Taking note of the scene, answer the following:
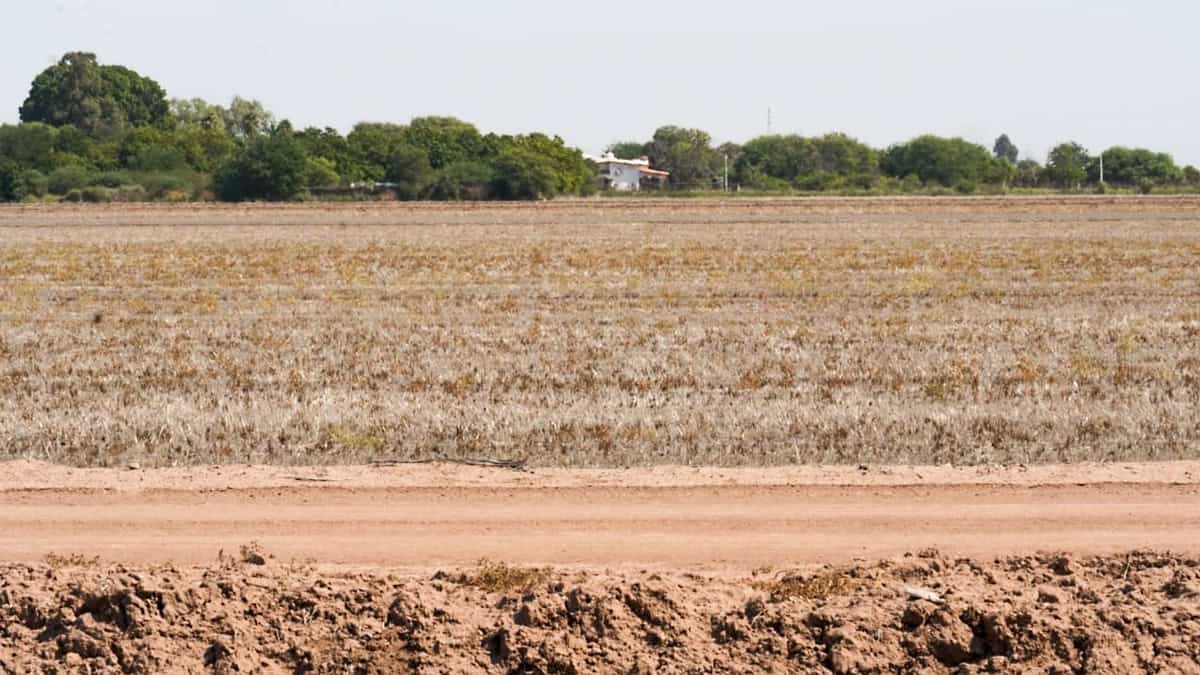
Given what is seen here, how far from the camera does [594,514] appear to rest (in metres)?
9.76

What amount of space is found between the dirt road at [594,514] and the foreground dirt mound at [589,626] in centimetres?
102

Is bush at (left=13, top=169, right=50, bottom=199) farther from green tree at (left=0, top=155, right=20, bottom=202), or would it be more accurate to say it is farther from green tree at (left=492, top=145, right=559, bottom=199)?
green tree at (left=492, top=145, right=559, bottom=199)

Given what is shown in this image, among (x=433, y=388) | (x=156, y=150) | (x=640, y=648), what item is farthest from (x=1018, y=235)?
(x=156, y=150)

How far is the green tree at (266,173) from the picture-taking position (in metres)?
83.9

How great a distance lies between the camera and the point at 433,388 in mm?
15242

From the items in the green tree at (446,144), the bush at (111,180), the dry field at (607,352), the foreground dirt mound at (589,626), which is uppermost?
the green tree at (446,144)

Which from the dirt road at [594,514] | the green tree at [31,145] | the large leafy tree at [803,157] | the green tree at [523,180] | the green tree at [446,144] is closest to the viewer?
the dirt road at [594,514]

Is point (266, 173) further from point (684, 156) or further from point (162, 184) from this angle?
point (684, 156)

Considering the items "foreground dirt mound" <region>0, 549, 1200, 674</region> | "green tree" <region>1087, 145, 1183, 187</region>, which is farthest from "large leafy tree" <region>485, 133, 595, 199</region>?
"foreground dirt mound" <region>0, 549, 1200, 674</region>

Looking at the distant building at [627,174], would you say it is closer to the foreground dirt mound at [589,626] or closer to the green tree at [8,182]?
the green tree at [8,182]

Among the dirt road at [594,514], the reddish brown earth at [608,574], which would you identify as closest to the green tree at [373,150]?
the dirt road at [594,514]

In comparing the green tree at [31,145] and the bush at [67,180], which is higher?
the green tree at [31,145]

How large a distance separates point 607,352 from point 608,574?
9.75m

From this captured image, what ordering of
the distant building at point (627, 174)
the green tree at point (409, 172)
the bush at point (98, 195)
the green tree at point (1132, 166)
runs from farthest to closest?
1. the distant building at point (627, 174)
2. the green tree at point (1132, 166)
3. the green tree at point (409, 172)
4. the bush at point (98, 195)
